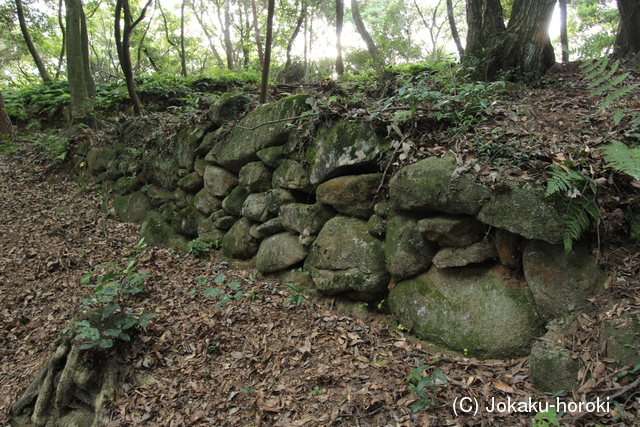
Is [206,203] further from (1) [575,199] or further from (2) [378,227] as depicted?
(1) [575,199]

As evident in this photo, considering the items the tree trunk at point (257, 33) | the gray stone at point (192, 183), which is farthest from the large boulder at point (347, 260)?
the tree trunk at point (257, 33)

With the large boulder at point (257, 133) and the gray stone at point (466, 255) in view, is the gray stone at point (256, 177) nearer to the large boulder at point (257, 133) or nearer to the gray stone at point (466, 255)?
the large boulder at point (257, 133)

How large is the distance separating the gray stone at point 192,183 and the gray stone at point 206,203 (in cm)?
22

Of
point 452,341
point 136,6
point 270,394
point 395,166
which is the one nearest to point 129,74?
point 395,166

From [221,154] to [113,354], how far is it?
127 inches

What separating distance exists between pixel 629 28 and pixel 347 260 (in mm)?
7481

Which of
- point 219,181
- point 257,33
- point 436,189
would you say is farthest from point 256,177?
point 257,33

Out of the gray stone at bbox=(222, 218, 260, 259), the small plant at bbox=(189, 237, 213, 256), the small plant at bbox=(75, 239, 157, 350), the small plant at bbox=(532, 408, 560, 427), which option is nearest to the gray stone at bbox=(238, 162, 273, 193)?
the gray stone at bbox=(222, 218, 260, 259)

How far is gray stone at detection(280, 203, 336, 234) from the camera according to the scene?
431 centimetres

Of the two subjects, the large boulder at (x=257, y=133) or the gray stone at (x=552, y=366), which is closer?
the gray stone at (x=552, y=366)

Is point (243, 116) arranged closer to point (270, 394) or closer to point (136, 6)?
point (270, 394)

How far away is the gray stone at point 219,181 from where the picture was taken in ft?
18.4

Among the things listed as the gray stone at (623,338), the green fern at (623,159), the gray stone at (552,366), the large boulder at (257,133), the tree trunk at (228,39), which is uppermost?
the tree trunk at (228,39)

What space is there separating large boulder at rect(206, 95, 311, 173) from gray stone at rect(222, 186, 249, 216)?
377mm
